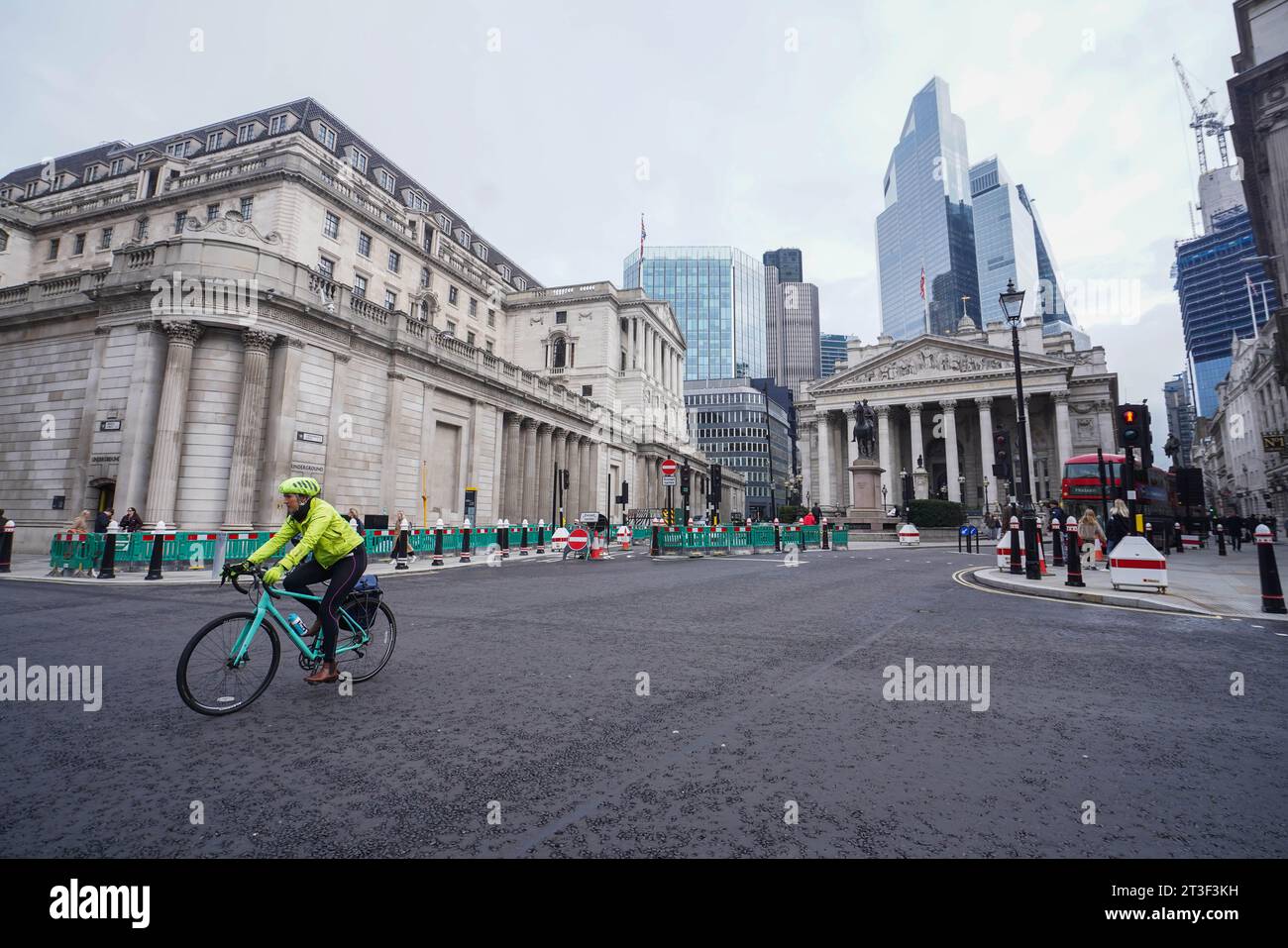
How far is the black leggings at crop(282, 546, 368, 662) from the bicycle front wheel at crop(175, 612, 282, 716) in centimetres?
41

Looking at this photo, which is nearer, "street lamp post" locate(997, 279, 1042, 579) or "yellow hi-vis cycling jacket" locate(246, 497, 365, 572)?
"yellow hi-vis cycling jacket" locate(246, 497, 365, 572)

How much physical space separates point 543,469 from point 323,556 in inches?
1210

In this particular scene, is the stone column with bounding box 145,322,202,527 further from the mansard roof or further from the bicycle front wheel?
the mansard roof

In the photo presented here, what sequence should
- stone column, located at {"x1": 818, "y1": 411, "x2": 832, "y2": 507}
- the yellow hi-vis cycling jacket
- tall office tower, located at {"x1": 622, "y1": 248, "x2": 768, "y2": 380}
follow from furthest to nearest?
tall office tower, located at {"x1": 622, "y1": 248, "x2": 768, "y2": 380} < stone column, located at {"x1": 818, "y1": 411, "x2": 832, "y2": 507} < the yellow hi-vis cycling jacket

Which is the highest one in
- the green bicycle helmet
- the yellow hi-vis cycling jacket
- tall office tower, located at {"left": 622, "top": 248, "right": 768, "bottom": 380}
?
tall office tower, located at {"left": 622, "top": 248, "right": 768, "bottom": 380}

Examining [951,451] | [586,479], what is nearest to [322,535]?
[586,479]

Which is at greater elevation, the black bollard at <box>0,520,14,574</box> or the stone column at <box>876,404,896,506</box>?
the stone column at <box>876,404,896,506</box>

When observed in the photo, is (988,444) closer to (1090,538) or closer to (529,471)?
(1090,538)

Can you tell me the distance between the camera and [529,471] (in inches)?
1326

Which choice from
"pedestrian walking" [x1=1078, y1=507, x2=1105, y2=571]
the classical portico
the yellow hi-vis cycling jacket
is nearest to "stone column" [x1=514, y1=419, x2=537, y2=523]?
"pedestrian walking" [x1=1078, y1=507, x2=1105, y2=571]

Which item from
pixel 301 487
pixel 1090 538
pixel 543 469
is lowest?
pixel 1090 538

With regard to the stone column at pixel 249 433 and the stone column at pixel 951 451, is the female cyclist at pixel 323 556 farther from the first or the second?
the stone column at pixel 951 451

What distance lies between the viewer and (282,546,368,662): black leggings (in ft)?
16.0
